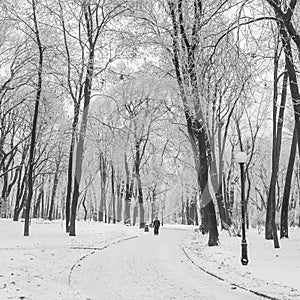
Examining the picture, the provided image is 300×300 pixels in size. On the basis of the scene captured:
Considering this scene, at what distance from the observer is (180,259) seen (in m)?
15.9

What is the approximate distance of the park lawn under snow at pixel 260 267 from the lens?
32.9 feet

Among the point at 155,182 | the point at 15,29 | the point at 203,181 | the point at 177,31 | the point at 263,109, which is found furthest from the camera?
the point at 155,182

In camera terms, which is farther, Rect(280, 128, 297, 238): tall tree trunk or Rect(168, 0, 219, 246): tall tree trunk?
Rect(280, 128, 297, 238): tall tree trunk

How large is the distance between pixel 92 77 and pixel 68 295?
1668 cm

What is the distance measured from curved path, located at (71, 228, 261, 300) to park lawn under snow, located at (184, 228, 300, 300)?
509 mm

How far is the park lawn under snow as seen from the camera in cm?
1002

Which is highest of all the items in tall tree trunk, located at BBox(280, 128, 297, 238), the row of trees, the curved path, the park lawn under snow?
the row of trees

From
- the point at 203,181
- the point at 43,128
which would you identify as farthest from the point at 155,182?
Result: the point at 203,181

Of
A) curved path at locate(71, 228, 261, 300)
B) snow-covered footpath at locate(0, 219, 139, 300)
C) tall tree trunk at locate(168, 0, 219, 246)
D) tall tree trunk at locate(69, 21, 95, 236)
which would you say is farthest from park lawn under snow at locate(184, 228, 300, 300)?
tall tree trunk at locate(69, 21, 95, 236)

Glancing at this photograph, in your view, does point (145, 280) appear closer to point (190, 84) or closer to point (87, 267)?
point (87, 267)

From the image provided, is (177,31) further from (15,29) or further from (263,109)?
(263,109)

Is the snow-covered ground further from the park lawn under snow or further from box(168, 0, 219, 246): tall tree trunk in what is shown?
box(168, 0, 219, 246): tall tree trunk

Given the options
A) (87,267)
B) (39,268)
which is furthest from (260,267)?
(39,268)

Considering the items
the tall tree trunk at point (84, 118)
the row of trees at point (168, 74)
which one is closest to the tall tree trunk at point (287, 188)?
the row of trees at point (168, 74)
